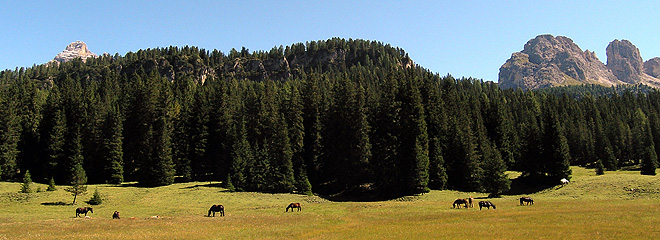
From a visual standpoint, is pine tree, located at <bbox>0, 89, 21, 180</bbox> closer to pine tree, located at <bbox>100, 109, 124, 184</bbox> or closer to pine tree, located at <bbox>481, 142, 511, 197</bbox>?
pine tree, located at <bbox>100, 109, 124, 184</bbox>

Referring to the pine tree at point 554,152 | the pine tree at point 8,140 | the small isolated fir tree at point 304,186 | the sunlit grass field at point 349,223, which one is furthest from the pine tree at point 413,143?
the pine tree at point 8,140

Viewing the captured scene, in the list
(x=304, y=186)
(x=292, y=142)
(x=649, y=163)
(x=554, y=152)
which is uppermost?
(x=292, y=142)

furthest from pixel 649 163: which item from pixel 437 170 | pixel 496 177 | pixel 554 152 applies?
pixel 437 170

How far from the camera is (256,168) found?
2657 inches

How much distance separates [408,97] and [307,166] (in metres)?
24.5

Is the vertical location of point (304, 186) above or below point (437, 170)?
below

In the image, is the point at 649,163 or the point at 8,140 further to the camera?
the point at 649,163

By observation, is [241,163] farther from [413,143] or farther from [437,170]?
[437,170]

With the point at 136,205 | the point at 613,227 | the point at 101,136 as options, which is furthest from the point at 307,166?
the point at 613,227

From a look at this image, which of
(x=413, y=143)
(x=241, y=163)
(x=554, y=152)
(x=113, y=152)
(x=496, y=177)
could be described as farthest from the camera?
(x=113, y=152)

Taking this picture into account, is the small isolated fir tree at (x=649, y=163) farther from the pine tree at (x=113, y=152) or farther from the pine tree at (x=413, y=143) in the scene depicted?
the pine tree at (x=113, y=152)

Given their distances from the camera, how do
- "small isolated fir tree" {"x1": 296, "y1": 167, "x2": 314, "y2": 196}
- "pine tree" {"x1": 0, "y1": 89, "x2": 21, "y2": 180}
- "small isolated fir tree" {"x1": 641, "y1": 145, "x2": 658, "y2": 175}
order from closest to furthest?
"small isolated fir tree" {"x1": 296, "y1": 167, "x2": 314, "y2": 196} < "pine tree" {"x1": 0, "y1": 89, "x2": 21, "y2": 180} < "small isolated fir tree" {"x1": 641, "y1": 145, "x2": 658, "y2": 175}

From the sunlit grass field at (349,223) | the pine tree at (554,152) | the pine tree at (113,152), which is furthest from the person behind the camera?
the pine tree at (113,152)

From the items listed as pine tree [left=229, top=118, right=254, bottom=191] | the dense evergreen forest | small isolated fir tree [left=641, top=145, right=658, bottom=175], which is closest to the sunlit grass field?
pine tree [left=229, top=118, right=254, bottom=191]
